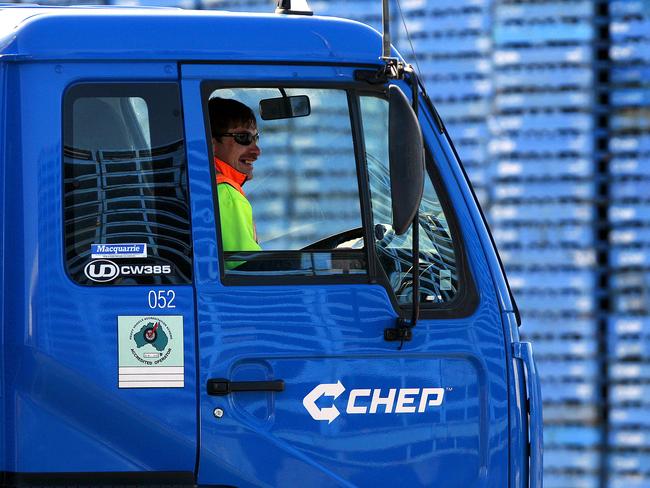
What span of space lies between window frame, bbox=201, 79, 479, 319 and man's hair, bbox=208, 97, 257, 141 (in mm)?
49

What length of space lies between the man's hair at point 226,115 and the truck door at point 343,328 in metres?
0.02

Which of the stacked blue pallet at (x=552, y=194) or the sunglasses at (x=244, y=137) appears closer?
the sunglasses at (x=244, y=137)

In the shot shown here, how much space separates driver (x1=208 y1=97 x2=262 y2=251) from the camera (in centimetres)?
391

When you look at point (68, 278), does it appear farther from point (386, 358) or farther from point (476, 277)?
point (476, 277)

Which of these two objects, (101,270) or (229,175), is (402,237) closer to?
(229,175)

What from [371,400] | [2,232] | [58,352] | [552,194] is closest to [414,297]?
[371,400]

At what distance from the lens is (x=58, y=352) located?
12.2ft

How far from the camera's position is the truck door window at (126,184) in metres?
3.82

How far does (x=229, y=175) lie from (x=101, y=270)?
498mm

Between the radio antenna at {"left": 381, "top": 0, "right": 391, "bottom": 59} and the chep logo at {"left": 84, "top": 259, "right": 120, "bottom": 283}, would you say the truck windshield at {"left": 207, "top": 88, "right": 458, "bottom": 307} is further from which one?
the chep logo at {"left": 84, "top": 259, "right": 120, "bottom": 283}

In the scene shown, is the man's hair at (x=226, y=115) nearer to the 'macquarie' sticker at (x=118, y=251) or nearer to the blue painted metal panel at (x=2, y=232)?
the 'macquarie' sticker at (x=118, y=251)

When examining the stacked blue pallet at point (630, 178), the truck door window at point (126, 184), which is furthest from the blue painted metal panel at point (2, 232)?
the stacked blue pallet at point (630, 178)

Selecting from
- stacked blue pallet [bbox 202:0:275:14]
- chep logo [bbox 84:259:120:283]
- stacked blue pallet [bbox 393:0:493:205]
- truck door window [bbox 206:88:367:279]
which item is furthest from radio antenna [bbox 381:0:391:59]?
stacked blue pallet [bbox 202:0:275:14]

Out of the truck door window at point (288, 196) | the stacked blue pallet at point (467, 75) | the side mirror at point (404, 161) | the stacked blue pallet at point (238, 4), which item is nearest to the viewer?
the side mirror at point (404, 161)
